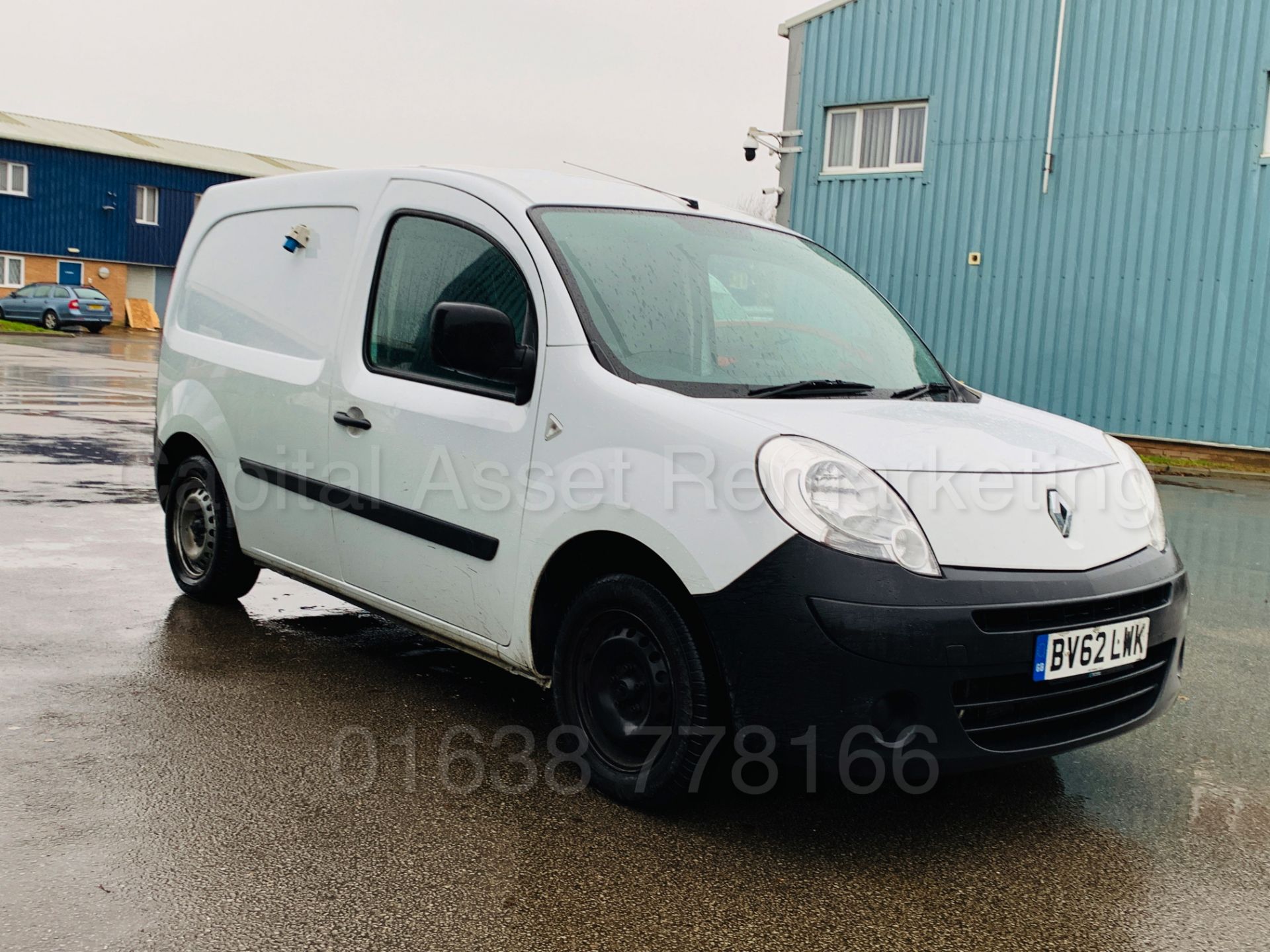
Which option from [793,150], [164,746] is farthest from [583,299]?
[793,150]

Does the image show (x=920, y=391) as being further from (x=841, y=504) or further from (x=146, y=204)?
(x=146, y=204)

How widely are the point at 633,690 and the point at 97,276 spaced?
50.2 m

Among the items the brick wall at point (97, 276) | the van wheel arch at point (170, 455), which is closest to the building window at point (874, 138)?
the van wheel arch at point (170, 455)

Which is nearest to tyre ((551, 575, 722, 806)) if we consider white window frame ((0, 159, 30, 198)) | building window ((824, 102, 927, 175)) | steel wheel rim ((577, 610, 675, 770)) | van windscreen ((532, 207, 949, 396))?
steel wheel rim ((577, 610, 675, 770))

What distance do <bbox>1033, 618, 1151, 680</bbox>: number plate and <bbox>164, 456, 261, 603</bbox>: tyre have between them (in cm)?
345

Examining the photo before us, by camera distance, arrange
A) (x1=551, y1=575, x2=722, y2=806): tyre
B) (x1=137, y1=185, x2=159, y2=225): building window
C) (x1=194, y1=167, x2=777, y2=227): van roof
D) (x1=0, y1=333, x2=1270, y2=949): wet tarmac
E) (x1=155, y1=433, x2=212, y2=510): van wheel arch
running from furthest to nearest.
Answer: (x1=137, y1=185, x2=159, y2=225): building window, (x1=155, y1=433, x2=212, y2=510): van wheel arch, (x1=194, y1=167, x2=777, y2=227): van roof, (x1=551, y1=575, x2=722, y2=806): tyre, (x1=0, y1=333, x2=1270, y2=949): wet tarmac

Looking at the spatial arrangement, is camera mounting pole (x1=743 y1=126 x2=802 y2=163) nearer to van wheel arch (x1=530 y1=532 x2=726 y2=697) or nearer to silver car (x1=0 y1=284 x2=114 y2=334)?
van wheel arch (x1=530 y1=532 x2=726 y2=697)

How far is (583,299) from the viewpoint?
379cm

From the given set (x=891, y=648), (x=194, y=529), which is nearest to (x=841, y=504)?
(x=891, y=648)

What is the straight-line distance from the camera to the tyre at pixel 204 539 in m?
5.35

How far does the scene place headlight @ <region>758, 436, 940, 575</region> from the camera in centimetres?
308

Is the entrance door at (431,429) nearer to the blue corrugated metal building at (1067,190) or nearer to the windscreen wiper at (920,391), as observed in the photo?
the windscreen wiper at (920,391)

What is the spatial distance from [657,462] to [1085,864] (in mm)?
1534

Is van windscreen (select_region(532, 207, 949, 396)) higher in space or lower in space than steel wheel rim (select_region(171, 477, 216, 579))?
higher
